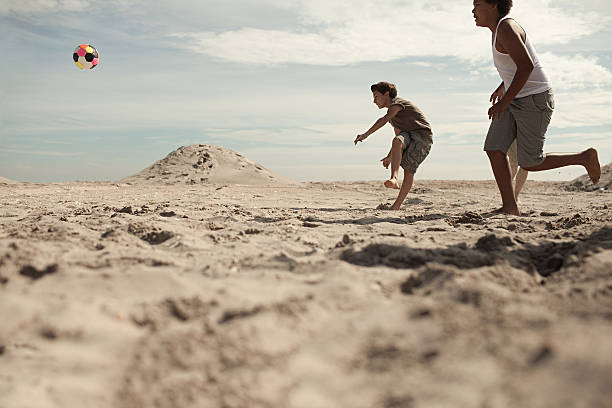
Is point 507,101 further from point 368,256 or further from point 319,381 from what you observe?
point 319,381

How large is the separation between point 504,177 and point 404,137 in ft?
4.12

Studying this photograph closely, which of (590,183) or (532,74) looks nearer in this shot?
(532,74)

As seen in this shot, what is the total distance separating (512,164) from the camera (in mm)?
4559

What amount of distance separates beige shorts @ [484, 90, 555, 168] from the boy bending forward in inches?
38.4

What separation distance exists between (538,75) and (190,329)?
11.9ft

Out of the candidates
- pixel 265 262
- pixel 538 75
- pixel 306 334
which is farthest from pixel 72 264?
pixel 538 75

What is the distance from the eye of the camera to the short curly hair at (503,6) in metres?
3.70

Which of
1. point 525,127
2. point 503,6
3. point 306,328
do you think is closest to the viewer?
point 306,328

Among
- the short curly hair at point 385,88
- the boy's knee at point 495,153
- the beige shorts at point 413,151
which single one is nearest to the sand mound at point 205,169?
the short curly hair at point 385,88

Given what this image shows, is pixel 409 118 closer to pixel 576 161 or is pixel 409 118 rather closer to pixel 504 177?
pixel 504 177

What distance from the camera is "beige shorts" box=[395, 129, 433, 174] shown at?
4.92 m

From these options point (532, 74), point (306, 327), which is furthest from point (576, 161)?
point (306, 327)

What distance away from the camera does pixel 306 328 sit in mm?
1390

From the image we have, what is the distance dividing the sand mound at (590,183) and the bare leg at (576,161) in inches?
248
